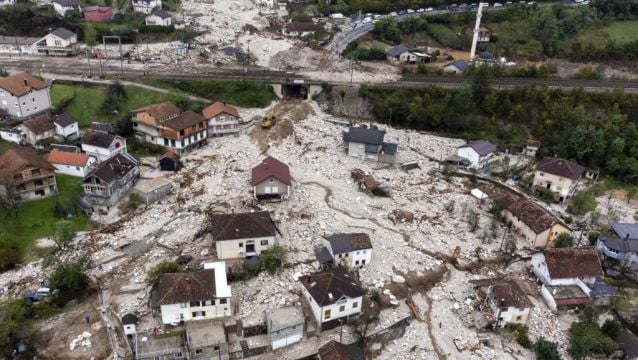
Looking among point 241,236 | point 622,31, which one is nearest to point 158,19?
point 241,236

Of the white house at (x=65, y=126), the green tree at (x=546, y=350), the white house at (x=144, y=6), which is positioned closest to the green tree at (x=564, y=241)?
the green tree at (x=546, y=350)

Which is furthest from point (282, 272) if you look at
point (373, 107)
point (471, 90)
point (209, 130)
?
point (471, 90)

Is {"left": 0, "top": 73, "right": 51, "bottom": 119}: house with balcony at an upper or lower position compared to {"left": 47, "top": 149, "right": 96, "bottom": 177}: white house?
upper

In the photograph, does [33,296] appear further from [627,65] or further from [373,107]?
[627,65]

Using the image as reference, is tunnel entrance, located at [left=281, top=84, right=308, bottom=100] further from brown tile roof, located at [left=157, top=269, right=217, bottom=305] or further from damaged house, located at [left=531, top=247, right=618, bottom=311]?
damaged house, located at [left=531, top=247, right=618, bottom=311]

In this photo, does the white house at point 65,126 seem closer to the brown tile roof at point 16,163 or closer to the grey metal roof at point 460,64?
the brown tile roof at point 16,163

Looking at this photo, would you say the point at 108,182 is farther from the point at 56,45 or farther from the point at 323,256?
the point at 56,45

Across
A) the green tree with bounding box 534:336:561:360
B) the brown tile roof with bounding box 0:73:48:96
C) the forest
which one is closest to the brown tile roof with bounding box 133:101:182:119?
the brown tile roof with bounding box 0:73:48:96
